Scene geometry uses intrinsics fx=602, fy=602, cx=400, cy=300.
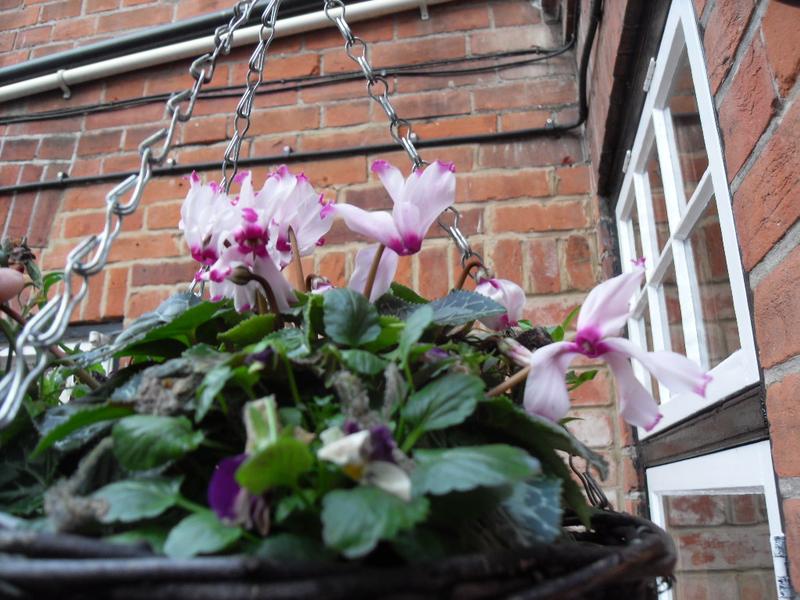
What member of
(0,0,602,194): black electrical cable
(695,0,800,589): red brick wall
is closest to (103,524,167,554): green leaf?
(695,0,800,589): red brick wall

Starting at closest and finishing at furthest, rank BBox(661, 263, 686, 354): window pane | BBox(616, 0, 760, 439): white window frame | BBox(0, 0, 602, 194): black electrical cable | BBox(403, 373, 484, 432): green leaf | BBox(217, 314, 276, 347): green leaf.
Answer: BBox(403, 373, 484, 432): green leaf
BBox(217, 314, 276, 347): green leaf
BBox(616, 0, 760, 439): white window frame
BBox(661, 263, 686, 354): window pane
BBox(0, 0, 602, 194): black electrical cable

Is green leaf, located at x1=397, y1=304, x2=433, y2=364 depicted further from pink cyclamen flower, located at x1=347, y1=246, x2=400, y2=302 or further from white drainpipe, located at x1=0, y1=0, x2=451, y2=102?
white drainpipe, located at x1=0, y1=0, x2=451, y2=102

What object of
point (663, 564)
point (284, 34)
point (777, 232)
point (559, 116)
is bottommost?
point (663, 564)

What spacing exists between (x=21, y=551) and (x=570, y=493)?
285 mm

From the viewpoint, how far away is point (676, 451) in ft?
3.08

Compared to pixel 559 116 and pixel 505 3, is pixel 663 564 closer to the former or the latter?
pixel 559 116

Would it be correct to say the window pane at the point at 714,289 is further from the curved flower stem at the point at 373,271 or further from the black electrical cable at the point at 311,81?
the black electrical cable at the point at 311,81

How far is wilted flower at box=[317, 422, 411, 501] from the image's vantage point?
0.25 m

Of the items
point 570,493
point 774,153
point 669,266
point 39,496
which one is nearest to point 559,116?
point 669,266

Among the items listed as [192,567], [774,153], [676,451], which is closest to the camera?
[192,567]

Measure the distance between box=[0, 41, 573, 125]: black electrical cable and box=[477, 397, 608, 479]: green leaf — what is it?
1.34 m

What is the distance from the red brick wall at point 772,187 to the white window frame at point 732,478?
1.3 inches

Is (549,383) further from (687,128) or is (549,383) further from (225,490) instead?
(687,128)

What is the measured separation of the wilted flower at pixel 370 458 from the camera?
0.82 ft
